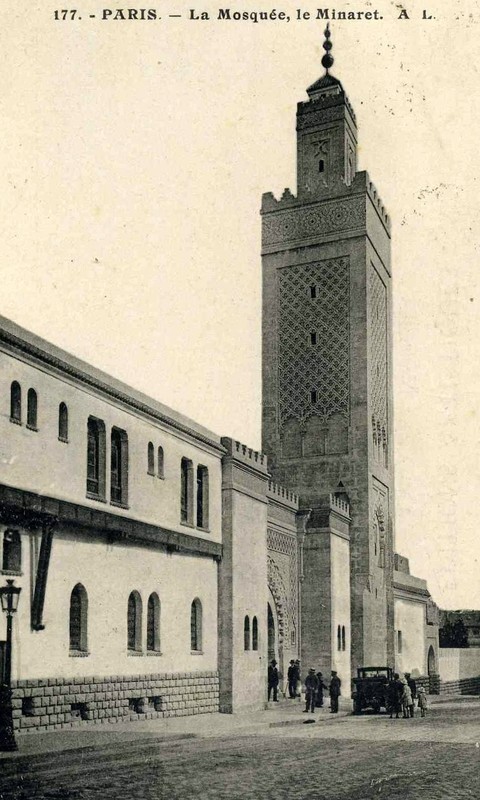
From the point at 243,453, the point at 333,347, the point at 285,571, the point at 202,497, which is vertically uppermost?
the point at 333,347

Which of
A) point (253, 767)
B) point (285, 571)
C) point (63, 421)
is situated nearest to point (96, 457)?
point (63, 421)

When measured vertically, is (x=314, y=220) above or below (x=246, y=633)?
above

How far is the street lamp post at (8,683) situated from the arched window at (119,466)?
4.04 meters

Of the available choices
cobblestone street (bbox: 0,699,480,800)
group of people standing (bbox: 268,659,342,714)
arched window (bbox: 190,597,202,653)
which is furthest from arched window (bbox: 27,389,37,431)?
group of people standing (bbox: 268,659,342,714)

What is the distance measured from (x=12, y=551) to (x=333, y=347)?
65.5 feet

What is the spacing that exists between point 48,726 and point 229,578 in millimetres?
7411

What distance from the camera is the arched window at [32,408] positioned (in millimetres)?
14383

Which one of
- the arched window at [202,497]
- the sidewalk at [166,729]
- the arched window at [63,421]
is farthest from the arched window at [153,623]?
the arched window at [63,421]

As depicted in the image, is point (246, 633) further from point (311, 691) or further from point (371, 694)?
point (371, 694)

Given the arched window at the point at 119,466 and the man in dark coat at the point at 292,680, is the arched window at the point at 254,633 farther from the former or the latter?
the arched window at the point at 119,466

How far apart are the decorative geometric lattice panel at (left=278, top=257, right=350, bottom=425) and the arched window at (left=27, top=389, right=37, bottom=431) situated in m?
18.4

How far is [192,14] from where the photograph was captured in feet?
35.9

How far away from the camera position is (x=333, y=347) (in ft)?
106

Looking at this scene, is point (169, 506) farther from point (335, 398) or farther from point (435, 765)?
point (335, 398)
